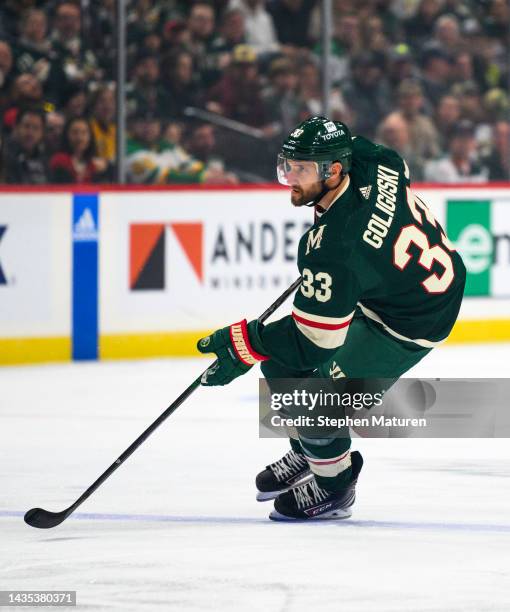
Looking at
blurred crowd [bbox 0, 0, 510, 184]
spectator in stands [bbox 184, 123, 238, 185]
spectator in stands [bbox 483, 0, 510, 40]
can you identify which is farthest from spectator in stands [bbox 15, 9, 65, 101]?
spectator in stands [bbox 483, 0, 510, 40]

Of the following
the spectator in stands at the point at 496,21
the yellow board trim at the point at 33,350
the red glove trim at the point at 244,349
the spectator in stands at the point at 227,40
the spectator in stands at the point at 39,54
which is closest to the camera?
the red glove trim at the point at 244,349

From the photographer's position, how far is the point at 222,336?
13.3ft

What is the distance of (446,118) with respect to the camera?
1041 centimetres

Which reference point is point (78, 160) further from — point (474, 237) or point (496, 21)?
point (496, 21)

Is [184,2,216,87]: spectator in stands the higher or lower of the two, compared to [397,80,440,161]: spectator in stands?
higher

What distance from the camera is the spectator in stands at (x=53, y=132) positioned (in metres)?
8.19

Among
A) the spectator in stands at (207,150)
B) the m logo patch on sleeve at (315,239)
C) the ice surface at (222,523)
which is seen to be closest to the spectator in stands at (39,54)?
the spectator in stands at (207,150)

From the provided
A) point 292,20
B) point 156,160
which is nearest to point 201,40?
point 292,20

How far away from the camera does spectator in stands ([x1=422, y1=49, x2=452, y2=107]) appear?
34.2 ft

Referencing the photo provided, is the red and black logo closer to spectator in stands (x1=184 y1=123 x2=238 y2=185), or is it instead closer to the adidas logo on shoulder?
spectator in stands (x1=184 y1=123 x2=238 y2=185)

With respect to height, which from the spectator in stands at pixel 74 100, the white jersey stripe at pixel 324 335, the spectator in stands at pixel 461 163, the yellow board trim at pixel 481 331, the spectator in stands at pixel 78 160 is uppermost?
the spectator in stands at pixel 74 100

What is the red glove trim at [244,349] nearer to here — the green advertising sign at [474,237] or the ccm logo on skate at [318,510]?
the ccm logo on skate at [318,510]

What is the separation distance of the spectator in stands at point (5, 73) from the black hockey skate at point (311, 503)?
4.23 m

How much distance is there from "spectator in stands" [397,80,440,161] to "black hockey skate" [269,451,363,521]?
6089 millimetres
